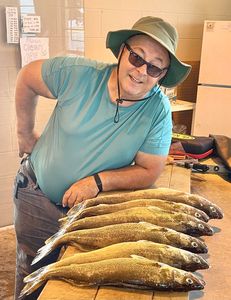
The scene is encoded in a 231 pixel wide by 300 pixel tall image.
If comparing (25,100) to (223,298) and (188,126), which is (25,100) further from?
(188,126)

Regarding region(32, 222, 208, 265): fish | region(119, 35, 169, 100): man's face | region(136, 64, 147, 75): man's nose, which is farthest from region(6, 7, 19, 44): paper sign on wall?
→ region(32, 222, 208, 265): fish

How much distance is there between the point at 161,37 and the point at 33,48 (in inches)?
61.6

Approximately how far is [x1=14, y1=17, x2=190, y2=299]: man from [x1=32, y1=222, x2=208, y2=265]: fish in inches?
13.2

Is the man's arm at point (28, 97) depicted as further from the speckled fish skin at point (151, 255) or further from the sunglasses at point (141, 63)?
the speckled fish skin at point (151, 255)

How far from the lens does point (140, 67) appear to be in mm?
1434

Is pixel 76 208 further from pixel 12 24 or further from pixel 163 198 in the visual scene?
pixel 12 24

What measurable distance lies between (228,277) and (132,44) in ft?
3.10

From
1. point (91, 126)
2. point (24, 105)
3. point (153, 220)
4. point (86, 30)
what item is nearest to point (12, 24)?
point (86, 30)

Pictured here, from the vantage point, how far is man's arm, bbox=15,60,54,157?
1.62 metres

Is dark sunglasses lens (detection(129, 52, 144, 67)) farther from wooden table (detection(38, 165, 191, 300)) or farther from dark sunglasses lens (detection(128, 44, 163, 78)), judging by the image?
wooden table (detection(38, 165, 191, 300))

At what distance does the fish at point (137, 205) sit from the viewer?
1.26 meters

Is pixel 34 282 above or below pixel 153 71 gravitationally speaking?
below

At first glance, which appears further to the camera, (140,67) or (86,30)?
(86,30)

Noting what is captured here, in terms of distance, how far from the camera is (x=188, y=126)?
4.23 meters
